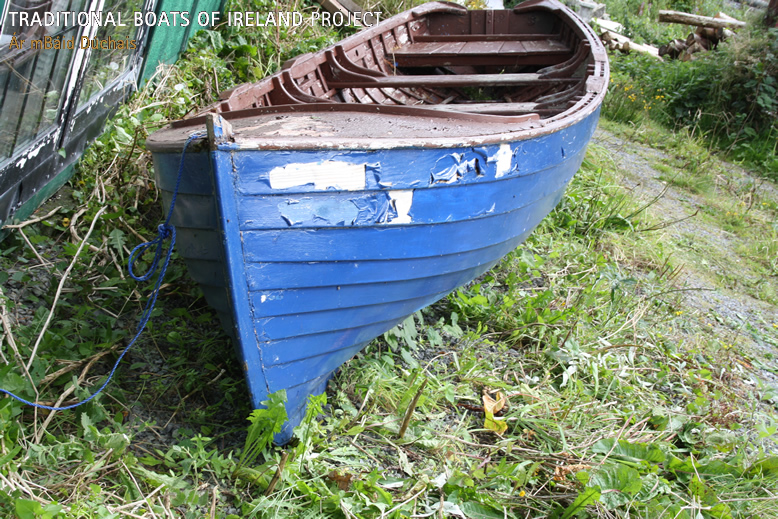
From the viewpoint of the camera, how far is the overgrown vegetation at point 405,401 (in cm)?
218

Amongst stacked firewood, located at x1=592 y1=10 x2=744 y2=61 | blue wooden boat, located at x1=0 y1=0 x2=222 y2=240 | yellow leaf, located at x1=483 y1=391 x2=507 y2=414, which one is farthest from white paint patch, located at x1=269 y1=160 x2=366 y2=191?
stacked firewood, located at x1=592 y1=10 x2=744 y2=61

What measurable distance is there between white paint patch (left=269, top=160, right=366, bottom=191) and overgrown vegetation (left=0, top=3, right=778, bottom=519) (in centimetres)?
85

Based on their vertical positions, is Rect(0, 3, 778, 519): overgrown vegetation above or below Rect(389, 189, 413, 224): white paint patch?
below

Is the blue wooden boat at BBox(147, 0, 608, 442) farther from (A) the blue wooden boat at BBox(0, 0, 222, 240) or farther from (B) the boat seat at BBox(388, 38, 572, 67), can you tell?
(B) the boat seat at BBox(388, 38, 572, 67)

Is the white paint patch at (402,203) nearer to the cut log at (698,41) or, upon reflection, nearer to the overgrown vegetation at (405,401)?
the overgrown vegetation at (405,401)

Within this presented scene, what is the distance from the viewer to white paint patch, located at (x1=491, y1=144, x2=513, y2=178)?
2543 mm

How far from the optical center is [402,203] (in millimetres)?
2289

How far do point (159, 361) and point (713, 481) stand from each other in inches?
100

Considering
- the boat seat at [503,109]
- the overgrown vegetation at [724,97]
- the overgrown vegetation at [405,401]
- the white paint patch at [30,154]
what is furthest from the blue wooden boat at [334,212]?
the overgrown vegetation at [724,97]

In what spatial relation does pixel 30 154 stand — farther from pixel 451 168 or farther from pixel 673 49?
pixel 673 49

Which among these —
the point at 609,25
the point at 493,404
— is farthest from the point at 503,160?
the point at 609,25

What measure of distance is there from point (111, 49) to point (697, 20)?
33.8ft

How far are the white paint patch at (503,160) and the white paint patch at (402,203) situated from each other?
1.52ft

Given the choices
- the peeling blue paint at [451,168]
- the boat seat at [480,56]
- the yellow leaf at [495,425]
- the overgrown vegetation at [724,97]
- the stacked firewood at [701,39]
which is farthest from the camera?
the stacked firewood at [701,39]
